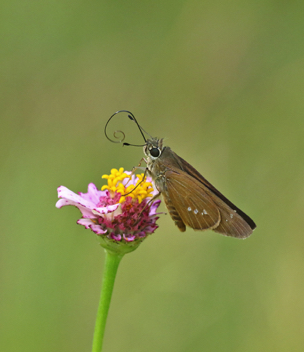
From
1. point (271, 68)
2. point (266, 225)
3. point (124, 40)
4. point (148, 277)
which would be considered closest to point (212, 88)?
point (271, 68)

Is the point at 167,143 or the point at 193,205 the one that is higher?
the point at 167,143

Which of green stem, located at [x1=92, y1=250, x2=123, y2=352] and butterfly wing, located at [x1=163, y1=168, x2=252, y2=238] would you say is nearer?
green stem, located at [x1=92, y1=250, x2=123, y2=352]

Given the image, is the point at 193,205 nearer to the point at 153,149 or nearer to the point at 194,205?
the point at 194,205

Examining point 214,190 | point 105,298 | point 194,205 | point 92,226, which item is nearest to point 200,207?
point 194,205

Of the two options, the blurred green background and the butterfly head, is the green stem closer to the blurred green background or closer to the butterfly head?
the butterfly head

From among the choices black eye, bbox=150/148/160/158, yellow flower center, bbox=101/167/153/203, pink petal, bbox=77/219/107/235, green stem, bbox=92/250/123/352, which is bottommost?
green stem, bbox=92/250/123/352

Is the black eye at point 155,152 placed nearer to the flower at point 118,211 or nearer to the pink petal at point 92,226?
the flower at point 118,211

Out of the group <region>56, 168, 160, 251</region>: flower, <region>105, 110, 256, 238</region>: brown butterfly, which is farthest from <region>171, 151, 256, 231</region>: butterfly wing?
<region>56, 168, 160, 251</region>: flower
